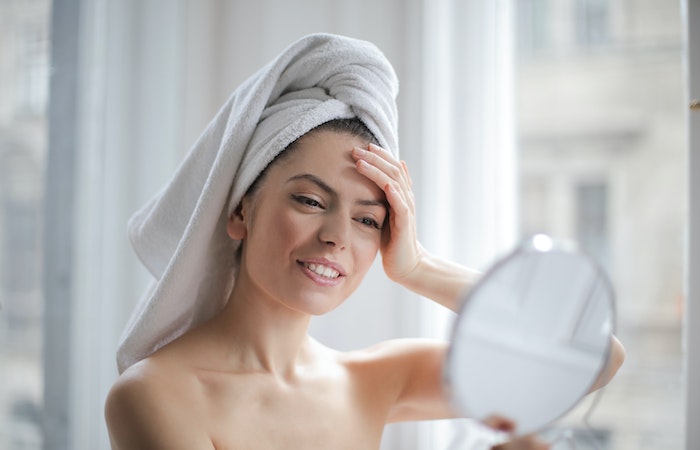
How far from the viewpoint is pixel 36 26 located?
155cm

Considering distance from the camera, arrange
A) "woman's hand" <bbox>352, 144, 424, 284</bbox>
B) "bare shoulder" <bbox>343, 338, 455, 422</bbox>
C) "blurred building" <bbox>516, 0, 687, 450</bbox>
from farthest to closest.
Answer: "blurred building" <bbox>516, 0, 687, 450</bbox>
"bare shoulder" <bbox>343, 338, 455, 422</bbox>
"woman's hand" <bbox>352, 144, 424, 284</bbox>

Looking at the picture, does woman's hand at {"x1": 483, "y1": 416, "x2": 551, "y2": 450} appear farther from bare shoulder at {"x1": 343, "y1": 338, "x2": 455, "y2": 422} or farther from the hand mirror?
bare shoulder at {"x1": 343, "y1": 338, "x2": 455, "y2": 422}

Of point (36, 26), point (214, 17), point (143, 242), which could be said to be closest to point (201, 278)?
point (143, 242)

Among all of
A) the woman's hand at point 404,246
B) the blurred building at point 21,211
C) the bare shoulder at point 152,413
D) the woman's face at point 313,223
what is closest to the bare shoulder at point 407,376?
the woman's hand at point 404,246

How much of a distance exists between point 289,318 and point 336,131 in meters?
0.33

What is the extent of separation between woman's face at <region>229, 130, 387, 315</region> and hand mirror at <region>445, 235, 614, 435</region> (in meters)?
0.33

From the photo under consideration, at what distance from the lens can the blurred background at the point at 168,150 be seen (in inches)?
61.8

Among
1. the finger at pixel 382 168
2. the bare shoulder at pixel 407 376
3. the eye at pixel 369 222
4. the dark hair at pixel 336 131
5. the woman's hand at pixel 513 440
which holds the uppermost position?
the dark hair at pixel 336 131

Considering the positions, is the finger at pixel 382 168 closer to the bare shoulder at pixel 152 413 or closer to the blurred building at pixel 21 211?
the bare shoulder at pixel 152 413

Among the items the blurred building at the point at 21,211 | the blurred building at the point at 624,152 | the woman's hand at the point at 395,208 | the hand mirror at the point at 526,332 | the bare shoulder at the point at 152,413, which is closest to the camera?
the hand mirror at the point at 526,332

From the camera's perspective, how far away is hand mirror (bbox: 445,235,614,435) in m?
0.78

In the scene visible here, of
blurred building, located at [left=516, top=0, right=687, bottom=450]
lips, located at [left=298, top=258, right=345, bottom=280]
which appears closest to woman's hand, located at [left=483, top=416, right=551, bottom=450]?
lips, located at [left=298, top=258, right=345, bottom=280]

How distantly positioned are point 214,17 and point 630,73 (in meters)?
1.24

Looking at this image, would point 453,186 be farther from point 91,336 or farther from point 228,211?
point 91,336
